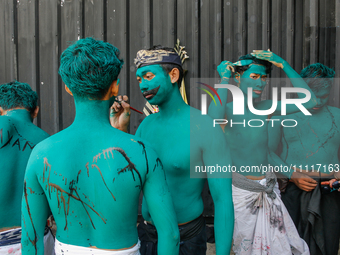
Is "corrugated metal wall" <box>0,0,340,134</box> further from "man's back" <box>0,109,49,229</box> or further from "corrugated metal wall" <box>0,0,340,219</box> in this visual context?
"man's back" <box>0,109,49,229</box>

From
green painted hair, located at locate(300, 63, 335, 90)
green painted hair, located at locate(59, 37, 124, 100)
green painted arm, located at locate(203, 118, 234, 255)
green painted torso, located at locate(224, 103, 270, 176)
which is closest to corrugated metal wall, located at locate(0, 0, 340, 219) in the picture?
green painted hair, located at locate(300, 63, 335, 90)

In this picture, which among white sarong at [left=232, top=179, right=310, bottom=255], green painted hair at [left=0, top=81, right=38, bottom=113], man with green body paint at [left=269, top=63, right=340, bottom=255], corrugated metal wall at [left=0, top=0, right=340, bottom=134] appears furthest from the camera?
corrugated metal wall at [left=0, top=0, right=340, bottom=134]

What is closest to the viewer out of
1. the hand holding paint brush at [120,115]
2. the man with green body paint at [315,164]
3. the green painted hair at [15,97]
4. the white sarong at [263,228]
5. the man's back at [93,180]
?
the man's back at [93,180]

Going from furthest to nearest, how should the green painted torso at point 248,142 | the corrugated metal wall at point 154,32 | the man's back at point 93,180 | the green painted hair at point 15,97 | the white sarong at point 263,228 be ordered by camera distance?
the corrugated metal wall at point 154,32, the green painted torso at point 248,142, the white sarong at point 263,228, the green painted hair at point 15,97, the man's back at point 93,180

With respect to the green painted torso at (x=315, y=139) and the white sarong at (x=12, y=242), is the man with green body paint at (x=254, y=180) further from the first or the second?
the white sarong at (x=12, y=242)

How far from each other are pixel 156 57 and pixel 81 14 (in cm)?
259

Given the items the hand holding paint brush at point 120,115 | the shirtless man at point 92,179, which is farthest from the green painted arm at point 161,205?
the hand holding paint brush at point 120,115

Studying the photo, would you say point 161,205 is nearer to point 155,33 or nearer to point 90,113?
point 90,113

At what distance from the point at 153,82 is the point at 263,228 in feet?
5.71

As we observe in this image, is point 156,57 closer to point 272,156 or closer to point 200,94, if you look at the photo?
point 272,156

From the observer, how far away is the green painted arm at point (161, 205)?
1.01 meters

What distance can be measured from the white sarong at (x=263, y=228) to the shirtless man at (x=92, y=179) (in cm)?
155

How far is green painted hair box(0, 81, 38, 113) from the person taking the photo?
1773 mm

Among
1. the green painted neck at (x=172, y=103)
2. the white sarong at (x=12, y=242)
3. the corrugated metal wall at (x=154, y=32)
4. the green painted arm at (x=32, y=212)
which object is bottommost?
the white sarong at (x=12, y=242)
